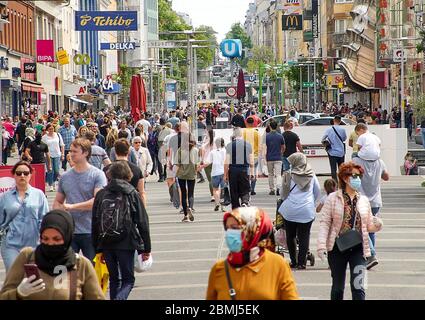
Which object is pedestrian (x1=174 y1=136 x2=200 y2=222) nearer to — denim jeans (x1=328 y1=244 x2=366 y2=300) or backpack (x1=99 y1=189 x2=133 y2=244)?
denim jeans (x1=328 y1=244 x2=366 y2=300)

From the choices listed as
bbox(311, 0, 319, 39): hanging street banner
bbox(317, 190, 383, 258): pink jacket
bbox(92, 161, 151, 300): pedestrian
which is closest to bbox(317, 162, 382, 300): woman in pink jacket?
bbox(317, 190, 383, 258): pink jacket

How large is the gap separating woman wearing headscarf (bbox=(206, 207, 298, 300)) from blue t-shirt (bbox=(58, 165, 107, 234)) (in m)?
5.52

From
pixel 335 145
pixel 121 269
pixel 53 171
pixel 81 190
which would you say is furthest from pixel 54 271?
pixel 53 171

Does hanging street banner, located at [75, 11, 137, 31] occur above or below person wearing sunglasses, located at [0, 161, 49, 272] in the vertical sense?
above

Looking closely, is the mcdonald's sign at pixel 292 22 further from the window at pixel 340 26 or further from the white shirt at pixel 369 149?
the white shirt at pixel 369 149

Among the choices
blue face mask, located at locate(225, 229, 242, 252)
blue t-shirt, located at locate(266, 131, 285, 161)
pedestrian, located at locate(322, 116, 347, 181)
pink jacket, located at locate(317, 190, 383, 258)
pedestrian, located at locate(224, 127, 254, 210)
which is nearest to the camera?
blue face mask, located at locate(225, 229, 242, 252)

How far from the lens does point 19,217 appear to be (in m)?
12.2

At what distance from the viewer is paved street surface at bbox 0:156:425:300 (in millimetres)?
15016

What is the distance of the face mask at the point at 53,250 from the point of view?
762 cm

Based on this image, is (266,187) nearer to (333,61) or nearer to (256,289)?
(256,289)

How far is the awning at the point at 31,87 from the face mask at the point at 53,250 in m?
55.1

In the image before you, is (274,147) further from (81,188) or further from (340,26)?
(340,26)

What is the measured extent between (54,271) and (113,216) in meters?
4.22
